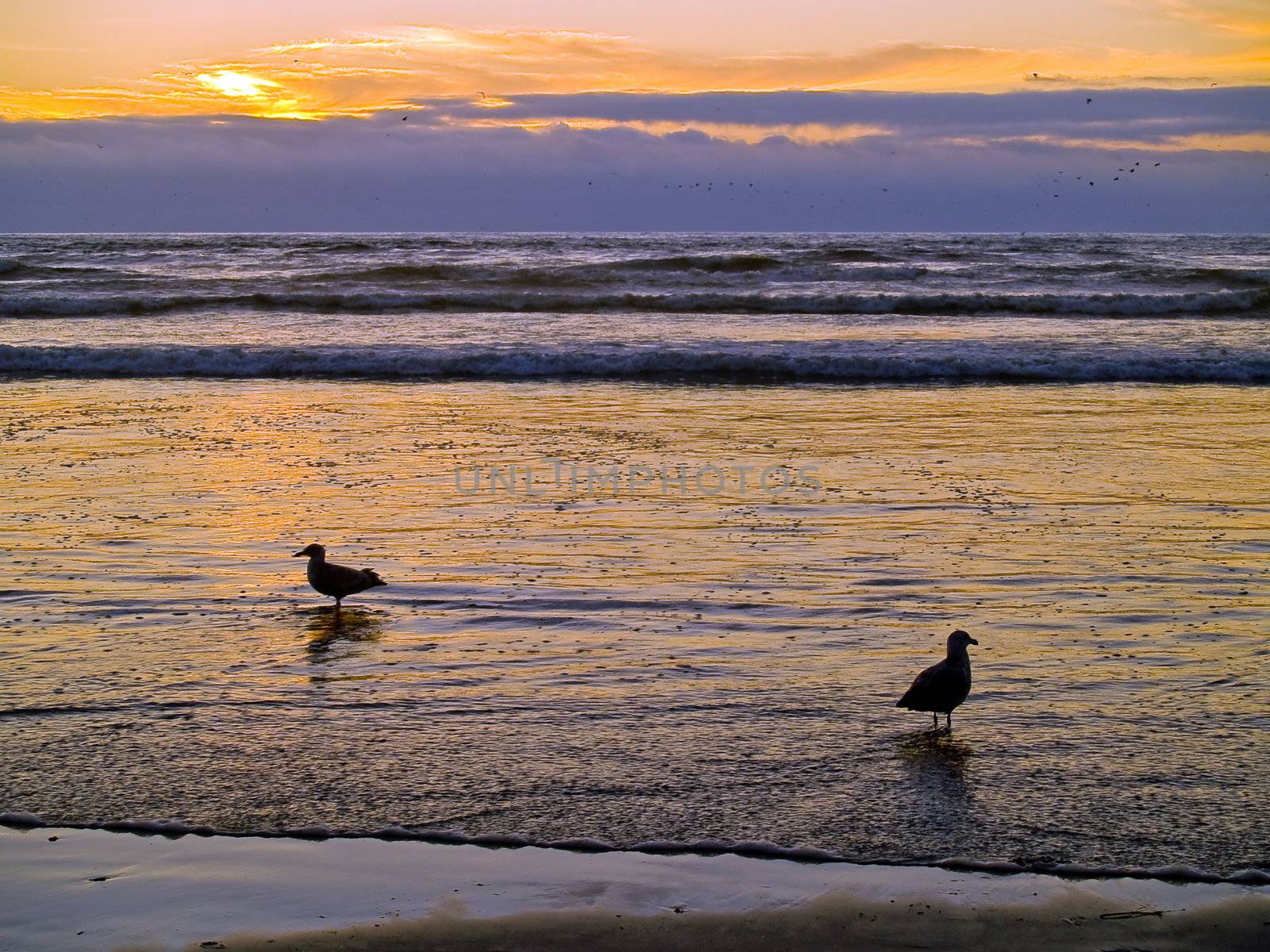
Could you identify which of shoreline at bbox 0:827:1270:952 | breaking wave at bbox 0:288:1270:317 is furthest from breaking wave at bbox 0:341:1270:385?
shoreline at bbox 0:827:1270:952

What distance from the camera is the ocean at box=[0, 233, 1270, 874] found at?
14.1 feet

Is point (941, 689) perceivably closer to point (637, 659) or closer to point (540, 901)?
point (637, 659)

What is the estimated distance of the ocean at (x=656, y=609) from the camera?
4.30 m

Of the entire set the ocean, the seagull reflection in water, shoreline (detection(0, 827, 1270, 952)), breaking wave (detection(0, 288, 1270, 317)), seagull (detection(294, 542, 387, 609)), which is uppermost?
breaking wave (detection(0, 288, 1270, 317))

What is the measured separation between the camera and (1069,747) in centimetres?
475

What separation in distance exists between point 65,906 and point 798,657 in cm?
323

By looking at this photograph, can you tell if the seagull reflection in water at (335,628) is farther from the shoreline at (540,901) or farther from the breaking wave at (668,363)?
the breaking wave at (668,363)

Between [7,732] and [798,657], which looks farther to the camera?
[798,657]

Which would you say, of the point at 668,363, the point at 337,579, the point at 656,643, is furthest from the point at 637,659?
the point at 668,363

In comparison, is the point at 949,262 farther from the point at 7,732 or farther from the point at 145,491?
the point at 7,732

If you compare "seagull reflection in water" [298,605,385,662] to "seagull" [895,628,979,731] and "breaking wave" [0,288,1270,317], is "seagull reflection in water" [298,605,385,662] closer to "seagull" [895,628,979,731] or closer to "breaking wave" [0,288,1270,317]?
"seagull" [895,628,979,731]

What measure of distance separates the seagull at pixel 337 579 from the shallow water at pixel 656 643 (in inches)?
4.0

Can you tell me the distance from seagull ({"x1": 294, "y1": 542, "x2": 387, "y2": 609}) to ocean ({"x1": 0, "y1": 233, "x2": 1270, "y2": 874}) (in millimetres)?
117

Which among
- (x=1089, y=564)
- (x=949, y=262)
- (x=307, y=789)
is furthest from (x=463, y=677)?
(x=949, y=262)
